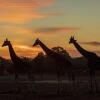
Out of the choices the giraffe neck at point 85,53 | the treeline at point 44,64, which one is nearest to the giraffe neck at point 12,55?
the treeline at point 44,64

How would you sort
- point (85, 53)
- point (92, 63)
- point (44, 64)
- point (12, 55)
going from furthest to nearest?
point (44, 64) < point (12, 55) < point (85, 53) < point (92, 63)

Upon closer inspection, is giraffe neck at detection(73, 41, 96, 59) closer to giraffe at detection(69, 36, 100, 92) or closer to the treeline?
giraffe at detection(69, 36, 100, 92)

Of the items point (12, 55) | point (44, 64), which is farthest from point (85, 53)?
point (44, 64)

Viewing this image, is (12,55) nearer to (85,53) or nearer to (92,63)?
(85,53)

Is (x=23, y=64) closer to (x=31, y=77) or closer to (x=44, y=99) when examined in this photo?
(x=31, y=77)

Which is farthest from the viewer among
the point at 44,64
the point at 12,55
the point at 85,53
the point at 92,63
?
the point at 44,64

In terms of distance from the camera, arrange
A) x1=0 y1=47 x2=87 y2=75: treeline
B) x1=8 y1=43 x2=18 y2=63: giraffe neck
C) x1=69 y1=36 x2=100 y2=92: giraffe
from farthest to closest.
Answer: x1=0 y1=47 x2=87 y2=75: treeline < x1=8 y1=43 x2=18 y2=63: giraffe neck < x1=69 y1=36 x2=100 y2=92: giraffe

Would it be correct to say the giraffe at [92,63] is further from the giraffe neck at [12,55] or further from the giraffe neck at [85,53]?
the giraffe neck at [12,55]

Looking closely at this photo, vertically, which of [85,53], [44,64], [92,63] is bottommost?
[92,63]

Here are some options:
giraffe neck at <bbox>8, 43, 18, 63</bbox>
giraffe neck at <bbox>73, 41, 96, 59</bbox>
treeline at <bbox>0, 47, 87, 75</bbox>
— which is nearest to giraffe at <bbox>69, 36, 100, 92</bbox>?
giraffe neck at <bbox>73, 41, 96, 59</bbox>

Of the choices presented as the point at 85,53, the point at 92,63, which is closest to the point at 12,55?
the point at 85,53

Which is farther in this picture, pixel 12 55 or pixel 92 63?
pixel 12 55

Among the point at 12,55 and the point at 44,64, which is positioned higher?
the point at 44,64

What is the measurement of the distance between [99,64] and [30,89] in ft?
14.2
